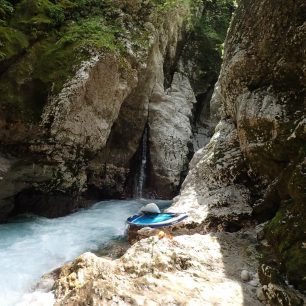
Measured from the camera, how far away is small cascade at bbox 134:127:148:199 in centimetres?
1545

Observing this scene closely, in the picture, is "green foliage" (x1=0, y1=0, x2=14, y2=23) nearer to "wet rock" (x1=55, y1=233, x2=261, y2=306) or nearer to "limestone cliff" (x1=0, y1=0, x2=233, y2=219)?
"limestone cliff" (x1=0, y1=0, x2=233, y2=219)

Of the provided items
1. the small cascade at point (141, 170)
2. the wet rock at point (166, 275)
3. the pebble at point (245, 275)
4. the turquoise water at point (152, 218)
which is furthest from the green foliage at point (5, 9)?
the pebble at point (245, 275)

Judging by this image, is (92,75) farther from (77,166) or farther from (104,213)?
(104,213)

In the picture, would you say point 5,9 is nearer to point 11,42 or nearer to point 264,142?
point 11,42

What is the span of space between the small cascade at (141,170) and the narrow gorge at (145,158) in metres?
0.05

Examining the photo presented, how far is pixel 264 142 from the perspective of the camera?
22.5ft

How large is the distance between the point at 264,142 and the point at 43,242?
5.64 metres

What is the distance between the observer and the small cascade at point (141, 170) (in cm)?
1545

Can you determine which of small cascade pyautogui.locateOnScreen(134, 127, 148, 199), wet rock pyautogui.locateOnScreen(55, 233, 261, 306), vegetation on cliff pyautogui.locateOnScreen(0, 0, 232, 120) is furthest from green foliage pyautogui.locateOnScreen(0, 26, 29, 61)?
small cascade pyautogui.locateOnScreen(134, 127, 148, 199)

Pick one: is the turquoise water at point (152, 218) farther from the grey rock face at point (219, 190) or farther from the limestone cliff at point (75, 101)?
the limestone cliff at point (75, 101)

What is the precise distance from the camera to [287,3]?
6.98 meters

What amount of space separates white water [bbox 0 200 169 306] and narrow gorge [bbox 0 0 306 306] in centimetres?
6

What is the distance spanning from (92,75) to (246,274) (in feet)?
25.9

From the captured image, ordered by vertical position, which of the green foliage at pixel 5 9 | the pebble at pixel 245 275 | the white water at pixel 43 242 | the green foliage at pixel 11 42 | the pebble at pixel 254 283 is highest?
the green foliage at pixel 5 9
